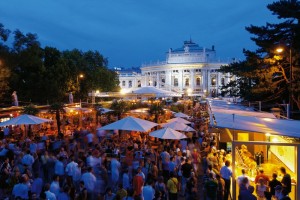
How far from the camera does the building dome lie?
119m

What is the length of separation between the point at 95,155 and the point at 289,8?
17488 millimetres

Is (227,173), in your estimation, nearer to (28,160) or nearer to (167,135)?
(167,135)

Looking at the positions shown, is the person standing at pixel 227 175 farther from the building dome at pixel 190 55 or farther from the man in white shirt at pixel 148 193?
the building dome at pixel 190 55

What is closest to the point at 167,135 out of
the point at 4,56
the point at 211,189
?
the point at 211,189

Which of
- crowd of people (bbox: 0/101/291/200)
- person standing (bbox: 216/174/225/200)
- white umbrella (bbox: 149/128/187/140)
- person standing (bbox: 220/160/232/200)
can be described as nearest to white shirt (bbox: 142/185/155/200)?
crowd of people (bbox: 0/101/291/200)

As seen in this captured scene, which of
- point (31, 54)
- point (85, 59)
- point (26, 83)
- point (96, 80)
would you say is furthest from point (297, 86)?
point (85, 59)

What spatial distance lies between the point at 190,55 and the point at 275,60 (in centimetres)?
9852

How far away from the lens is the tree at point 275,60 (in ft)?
72.8

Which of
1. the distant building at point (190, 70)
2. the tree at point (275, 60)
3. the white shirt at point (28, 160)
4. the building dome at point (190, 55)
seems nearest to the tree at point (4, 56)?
the white shirt at point (28, 160)

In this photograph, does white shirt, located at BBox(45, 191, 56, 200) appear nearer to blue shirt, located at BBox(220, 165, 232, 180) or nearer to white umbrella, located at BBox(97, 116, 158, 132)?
blue shirt, located at BBox(220, 165, 232, 180)

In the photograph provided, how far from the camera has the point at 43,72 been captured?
122 feet

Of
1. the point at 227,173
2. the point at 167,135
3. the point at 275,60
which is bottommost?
the point at 227,173

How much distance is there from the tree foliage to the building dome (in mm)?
66179

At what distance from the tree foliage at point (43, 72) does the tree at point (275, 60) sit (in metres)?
16.0
